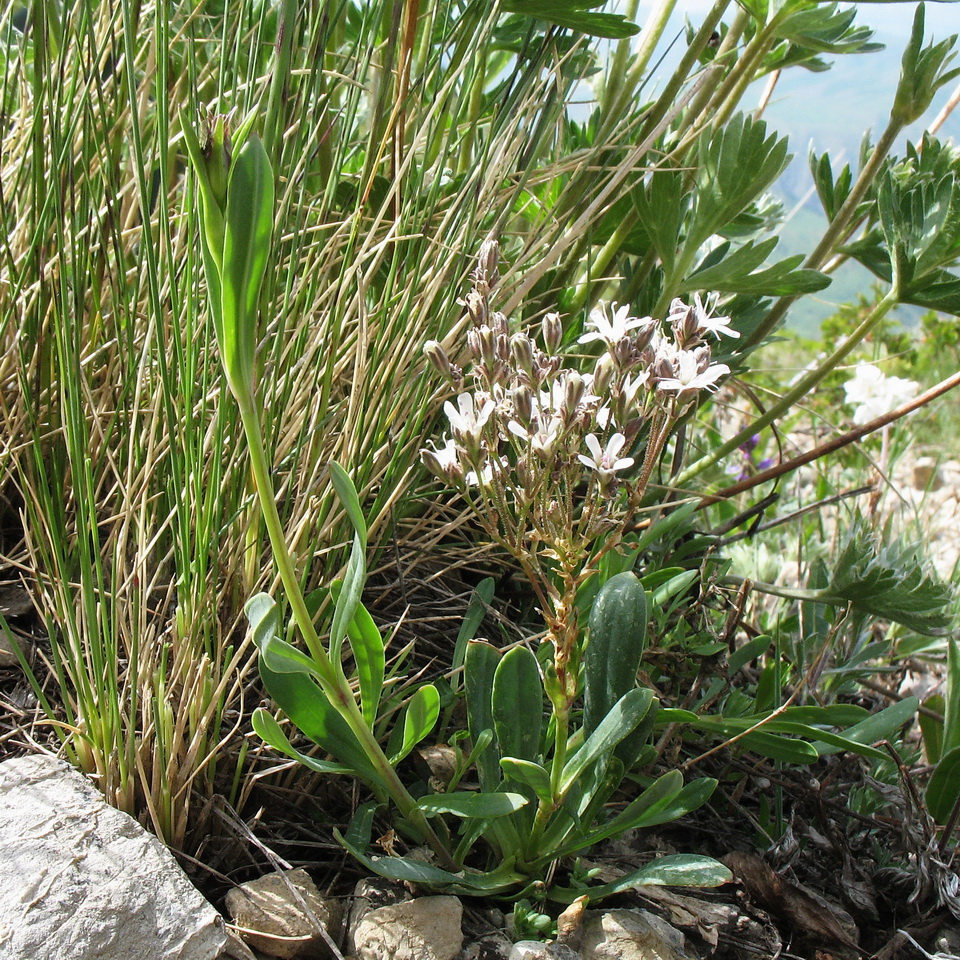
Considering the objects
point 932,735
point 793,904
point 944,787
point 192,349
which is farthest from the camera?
point 932,735

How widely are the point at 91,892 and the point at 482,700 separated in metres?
0.44

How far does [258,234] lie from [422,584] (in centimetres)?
72

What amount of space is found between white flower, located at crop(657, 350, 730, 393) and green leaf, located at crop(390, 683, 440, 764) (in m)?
0.39

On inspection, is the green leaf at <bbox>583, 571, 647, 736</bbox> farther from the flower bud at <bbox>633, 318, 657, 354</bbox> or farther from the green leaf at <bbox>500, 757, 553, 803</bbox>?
the flower bud at <bbox>633, 318, 657, 354</bbox>

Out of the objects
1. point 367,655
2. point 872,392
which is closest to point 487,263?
point 367,655

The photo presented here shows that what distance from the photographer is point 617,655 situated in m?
1.03

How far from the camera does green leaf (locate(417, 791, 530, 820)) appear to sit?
36.7 inches

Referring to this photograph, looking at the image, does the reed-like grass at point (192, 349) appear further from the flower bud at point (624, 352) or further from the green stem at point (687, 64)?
the flower bud at point (624, 352)

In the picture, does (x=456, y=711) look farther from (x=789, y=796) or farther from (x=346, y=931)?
(x=789, y=796)

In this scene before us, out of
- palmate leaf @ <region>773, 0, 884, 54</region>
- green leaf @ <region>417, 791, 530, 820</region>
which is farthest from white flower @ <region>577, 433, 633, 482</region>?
palmate leaf @ <region>773, 0, 884, 54</region>

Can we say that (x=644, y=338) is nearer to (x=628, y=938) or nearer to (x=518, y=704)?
(x=518, y=704)

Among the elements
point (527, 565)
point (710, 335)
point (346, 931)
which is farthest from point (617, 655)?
point (710, 335)

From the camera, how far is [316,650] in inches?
32.0

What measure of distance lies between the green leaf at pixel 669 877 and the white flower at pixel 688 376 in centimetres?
49
